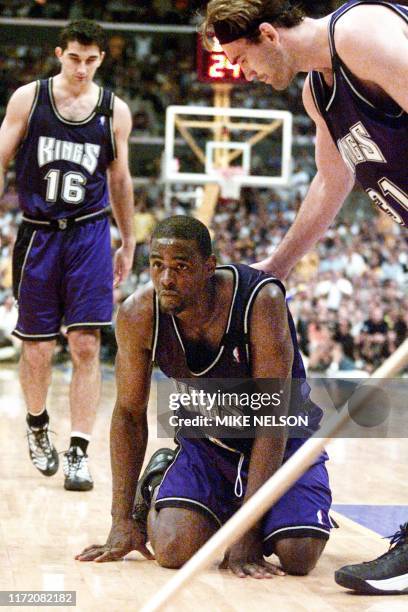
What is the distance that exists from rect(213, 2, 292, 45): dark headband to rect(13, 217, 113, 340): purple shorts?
2.60 metres

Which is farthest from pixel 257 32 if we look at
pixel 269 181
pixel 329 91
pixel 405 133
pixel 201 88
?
pixel 201 88

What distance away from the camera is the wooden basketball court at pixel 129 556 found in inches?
133

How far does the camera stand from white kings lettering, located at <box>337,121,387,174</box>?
130 inches

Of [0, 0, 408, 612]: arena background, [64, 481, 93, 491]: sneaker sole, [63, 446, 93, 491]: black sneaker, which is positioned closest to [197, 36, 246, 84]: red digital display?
[0, 0, 408, 612]: arena background

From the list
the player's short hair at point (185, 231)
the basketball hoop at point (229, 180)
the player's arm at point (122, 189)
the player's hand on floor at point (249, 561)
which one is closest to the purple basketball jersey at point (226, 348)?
the player's short hair at point (185, 231)

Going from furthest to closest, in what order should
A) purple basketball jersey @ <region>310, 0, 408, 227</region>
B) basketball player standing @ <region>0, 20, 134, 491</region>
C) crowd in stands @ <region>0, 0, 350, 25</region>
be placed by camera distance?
crowd in stands @ <region>0, 0, 350, 25</region> < basketball player standing @ <region>0, 20, 134, 491</region> < purple basketball jersey @ <region>310, 0, 408, 227</region>

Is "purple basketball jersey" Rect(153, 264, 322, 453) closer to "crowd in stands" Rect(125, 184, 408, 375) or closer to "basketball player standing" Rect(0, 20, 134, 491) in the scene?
"basketball player standing" Rect(0, 20, 134, 491)

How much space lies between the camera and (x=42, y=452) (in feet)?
18.9

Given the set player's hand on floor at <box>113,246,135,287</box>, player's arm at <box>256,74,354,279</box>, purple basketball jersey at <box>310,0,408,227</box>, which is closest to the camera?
purple basketball jersey at <box>310,0,408,227</box>

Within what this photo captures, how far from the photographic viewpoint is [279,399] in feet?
12.6

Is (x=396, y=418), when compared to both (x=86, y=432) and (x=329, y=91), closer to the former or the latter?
(x=86, y=432)

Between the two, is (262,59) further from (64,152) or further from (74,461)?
(74,461)

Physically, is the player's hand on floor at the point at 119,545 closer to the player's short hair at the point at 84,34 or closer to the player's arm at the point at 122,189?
the player's arm at the point at 122,189

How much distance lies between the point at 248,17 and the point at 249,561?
179 centimetres
